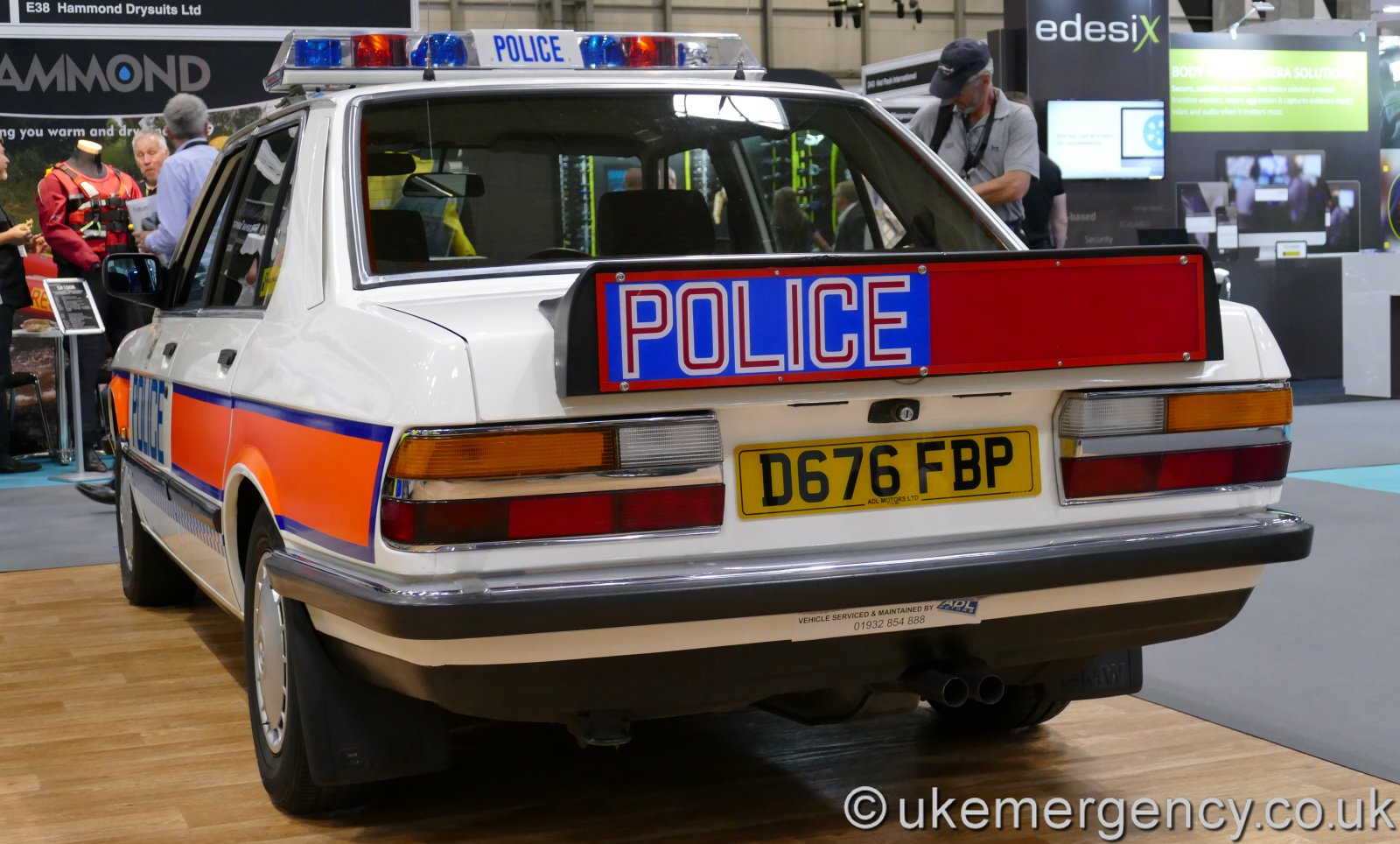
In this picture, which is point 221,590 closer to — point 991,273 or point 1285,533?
point 991,273

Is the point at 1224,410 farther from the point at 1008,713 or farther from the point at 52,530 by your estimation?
the point at 52,530

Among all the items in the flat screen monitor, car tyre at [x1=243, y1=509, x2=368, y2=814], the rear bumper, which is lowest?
car tyre at [x1=243, y1=509, x2=368, y2=814]

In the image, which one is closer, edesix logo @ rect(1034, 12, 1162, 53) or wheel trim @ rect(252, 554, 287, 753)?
wheel trim @ rect(252, 554, 287, 753)

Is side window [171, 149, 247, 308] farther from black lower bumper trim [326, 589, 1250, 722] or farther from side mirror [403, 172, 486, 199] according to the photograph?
black lower bumper trim [326, 589, 1250, 722]

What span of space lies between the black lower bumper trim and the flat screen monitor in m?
11.1

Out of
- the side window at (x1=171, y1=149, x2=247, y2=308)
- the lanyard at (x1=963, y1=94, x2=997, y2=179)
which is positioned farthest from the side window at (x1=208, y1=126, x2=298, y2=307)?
the lanyard at (x1=963, y1=94, x2=997, y2=179)

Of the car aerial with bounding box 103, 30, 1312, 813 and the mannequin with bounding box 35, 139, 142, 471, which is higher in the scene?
the mannequin with bounding box 35, 139, 142, 471

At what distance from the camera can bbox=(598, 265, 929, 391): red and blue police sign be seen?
7.49ft

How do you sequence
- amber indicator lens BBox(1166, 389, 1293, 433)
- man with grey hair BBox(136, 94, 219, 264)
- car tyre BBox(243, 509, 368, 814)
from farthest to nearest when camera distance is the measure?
man with grey hair BBox(136, 94, 219, 264) → car tyre BBox(243, 509, 368, 814) → amber indicator lens BBox(1166, 389, 1293, 433)

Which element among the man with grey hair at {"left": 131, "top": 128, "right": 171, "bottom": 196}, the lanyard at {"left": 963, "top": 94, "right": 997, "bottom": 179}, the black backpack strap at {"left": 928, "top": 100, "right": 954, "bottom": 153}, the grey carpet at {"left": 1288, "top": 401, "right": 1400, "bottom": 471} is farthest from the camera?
the man with grey hair at {"left": 131, "top": 128, "right": 171, "bottom": 196}

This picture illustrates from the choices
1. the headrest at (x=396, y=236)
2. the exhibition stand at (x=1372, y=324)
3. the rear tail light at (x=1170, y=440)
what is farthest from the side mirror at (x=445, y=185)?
the exhibition stand at (x=1372, y=324)

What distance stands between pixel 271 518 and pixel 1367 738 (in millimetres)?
2426

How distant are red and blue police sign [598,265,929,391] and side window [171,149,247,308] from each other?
203 centimetres

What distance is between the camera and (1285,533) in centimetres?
271
